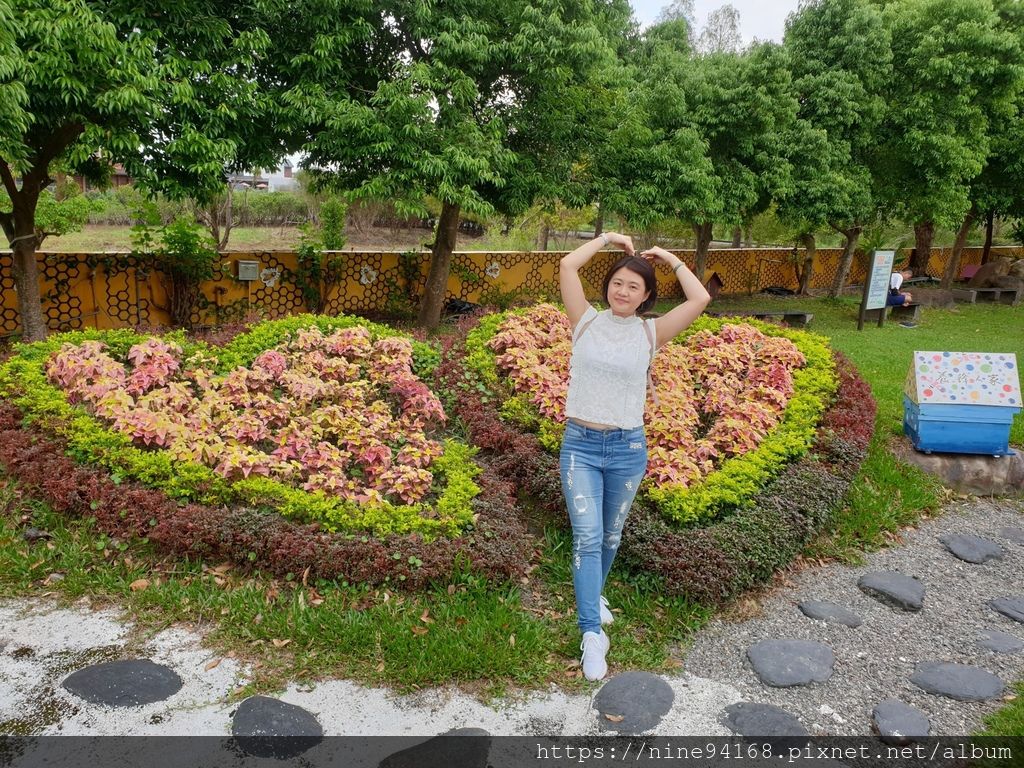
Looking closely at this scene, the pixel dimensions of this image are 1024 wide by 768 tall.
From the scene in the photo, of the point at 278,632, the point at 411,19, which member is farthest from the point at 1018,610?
the point at 411,19

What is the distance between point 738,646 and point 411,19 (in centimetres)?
687

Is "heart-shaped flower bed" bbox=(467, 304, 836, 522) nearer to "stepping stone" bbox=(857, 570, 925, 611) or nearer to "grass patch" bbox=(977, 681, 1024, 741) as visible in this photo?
"stepping stone" bbox=(857, 570, 925, 611)

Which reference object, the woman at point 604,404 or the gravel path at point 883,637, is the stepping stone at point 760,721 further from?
the woman at point 604,404

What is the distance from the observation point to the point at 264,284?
10.1m

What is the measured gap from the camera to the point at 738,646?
346cm

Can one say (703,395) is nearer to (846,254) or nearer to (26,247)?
(26,247)

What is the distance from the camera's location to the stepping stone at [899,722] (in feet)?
9.29

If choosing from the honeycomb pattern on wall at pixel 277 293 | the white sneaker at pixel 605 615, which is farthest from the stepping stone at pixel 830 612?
the honeycomb pattern on wall at pixel 277 293

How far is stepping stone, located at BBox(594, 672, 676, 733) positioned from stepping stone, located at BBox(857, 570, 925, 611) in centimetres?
167

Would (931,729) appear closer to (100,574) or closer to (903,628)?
(903,628)

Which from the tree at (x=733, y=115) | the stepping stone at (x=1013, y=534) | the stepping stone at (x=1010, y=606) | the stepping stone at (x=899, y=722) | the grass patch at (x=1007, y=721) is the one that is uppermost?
the tree at (x=733, y=115)

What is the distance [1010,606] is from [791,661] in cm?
163

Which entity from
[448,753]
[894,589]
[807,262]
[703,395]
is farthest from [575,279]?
[807,262]

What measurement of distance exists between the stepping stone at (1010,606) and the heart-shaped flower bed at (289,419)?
2922mm
